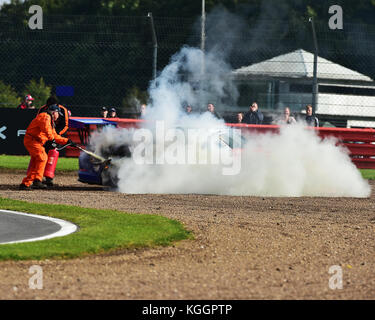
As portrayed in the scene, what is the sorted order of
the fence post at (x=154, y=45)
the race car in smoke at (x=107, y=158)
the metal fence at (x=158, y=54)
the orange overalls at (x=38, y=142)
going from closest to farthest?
the orange overalls at (x=38, y=142) → the race car in smoke at (x=107, y=158) → the fence post at (x=154, y=45) → the metal fence at (x=158, y=54)

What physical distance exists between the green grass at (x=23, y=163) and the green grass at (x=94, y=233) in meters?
6.80

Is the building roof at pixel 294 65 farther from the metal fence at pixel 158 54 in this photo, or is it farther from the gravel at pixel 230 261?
the gravel at pixel 230 261

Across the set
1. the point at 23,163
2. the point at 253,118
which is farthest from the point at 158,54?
the point at 23,163

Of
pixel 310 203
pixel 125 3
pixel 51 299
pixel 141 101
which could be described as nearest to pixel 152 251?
pixel 51 299

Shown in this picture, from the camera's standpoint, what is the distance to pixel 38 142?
13.7 m

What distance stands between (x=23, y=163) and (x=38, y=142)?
18.1ft

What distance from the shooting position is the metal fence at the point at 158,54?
22.2 m

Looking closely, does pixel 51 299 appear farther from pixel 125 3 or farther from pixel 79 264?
pixel 125 3

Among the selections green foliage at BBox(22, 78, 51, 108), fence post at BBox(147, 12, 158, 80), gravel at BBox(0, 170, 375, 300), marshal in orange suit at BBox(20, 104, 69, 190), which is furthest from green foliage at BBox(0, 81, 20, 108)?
gravel at BBox(0, 170, 375, 300)

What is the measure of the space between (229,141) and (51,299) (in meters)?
8.94

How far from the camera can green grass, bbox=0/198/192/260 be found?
296 inches

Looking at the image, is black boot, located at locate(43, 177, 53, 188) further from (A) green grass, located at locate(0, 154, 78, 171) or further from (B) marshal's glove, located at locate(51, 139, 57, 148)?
Result: (A) green grass, located at locate(0, 154, 78, 171)

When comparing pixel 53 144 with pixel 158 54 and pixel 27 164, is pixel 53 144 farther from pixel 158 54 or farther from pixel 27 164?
pixel 158 54
